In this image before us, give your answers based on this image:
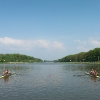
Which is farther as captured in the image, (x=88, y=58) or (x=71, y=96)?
(x=88, y=58)

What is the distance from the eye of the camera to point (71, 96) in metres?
Answer: 24.4

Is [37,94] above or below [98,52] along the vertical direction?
below

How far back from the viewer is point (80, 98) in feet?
76.4

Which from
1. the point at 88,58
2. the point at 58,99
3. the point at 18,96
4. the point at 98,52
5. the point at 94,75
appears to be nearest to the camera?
the point at 58,99

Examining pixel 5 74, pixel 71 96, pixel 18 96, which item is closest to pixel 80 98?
pixel 71 96

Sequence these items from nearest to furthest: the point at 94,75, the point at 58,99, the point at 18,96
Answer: the point at 58,99 → the point at 18,96 → the point at 94,75

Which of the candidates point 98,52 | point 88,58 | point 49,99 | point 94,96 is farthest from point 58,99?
point 88,58

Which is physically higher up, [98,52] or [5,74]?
[98,52]

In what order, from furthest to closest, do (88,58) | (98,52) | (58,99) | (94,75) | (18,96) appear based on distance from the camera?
(88,58), (98,52), (94,75), (18,96), (58,99)

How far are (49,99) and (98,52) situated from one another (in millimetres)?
155730

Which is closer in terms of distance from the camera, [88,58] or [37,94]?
[37,94]

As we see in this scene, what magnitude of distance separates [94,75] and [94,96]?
24481 millimetres

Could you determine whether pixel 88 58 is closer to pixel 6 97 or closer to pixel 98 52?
pixel 98 52

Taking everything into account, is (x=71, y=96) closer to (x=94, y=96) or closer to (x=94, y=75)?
(x=94, y=96)
